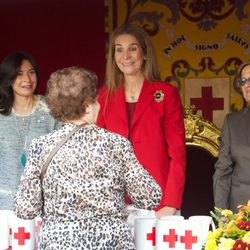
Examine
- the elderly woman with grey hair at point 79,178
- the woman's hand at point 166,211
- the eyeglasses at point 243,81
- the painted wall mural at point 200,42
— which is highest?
the painted wall mural at point 200,42

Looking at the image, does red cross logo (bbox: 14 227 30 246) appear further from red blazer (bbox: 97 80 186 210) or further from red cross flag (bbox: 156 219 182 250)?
red blazer (bbox: 97 80 186 210)

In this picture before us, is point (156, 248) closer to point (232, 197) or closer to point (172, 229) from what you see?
point (172, 229)

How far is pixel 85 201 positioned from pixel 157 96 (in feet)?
3.23

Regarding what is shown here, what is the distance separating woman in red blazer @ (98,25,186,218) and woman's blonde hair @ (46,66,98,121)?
31.5 inches

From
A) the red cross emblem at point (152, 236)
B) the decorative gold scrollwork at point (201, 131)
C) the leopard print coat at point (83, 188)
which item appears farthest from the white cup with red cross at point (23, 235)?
the decorative gold scrollwork at point (201, 131)

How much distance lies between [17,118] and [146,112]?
2.12 feet

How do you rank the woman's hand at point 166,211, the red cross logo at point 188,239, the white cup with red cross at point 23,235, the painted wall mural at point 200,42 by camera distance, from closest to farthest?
the red cross logo at point 188,239
the white cup with red cross at point 23,235
the woman's hand at point 166,211
the painted wall mural at point 200,42

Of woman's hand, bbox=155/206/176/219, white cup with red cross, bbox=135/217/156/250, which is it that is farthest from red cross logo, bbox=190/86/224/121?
white cup with red cross, bbox=135/217/156/250

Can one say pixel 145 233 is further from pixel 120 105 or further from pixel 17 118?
pixel 17 118

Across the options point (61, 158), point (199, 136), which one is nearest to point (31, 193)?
point (61, 158)

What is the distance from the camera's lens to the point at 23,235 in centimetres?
313

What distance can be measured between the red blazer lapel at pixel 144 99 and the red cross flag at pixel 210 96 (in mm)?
1870

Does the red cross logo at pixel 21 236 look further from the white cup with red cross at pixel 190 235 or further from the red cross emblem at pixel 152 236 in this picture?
the white cup with red cross at pixel 190 235

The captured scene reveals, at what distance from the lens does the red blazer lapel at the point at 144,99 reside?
3553mm
